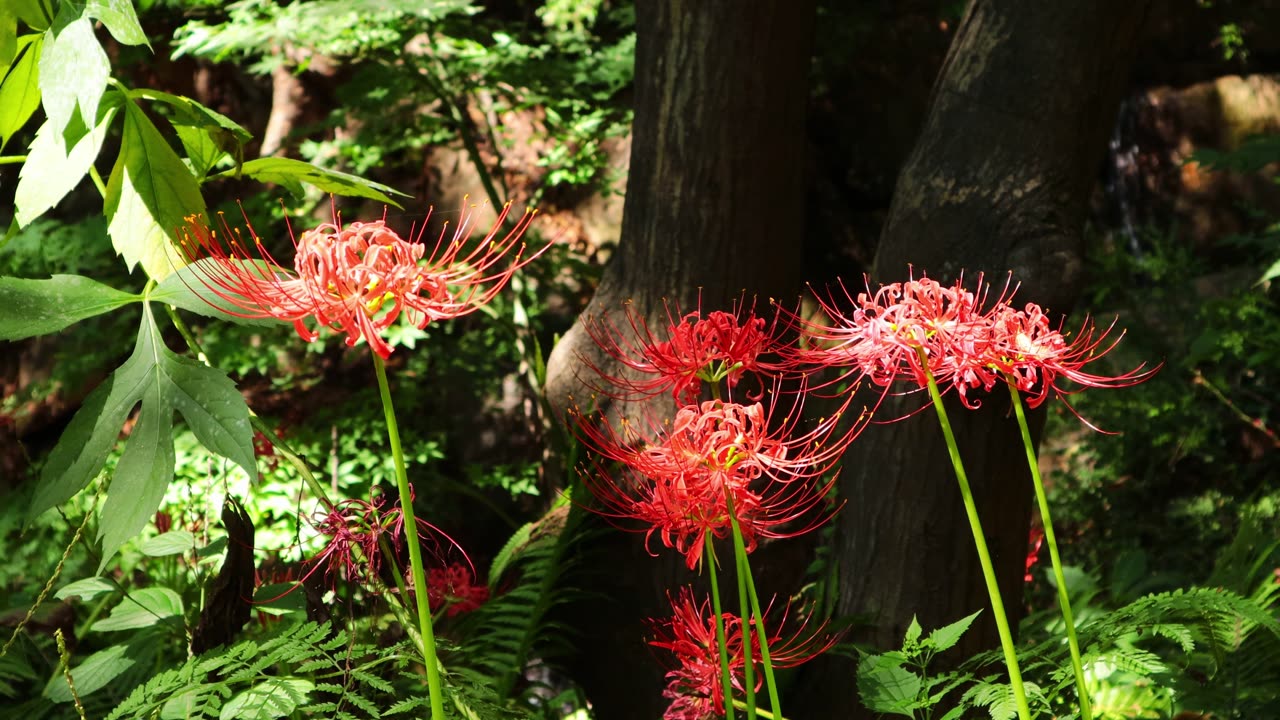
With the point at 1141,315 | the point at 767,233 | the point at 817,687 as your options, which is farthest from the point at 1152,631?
the point at 1141,315

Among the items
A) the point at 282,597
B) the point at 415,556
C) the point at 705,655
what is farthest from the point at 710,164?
the point at 415,556

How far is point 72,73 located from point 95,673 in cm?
92

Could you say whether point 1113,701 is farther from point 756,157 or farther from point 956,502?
point 756,157

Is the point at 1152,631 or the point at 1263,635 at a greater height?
the point at 1152,631

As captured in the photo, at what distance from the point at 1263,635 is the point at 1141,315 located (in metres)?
2.68

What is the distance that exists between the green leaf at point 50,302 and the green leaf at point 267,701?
424 millimetres

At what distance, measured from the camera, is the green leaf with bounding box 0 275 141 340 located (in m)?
1.07

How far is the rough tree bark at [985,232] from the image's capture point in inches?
73.4

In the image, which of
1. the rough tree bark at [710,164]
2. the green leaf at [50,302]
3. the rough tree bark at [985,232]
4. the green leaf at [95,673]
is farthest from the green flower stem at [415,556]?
the rough tree bark at [710,164]

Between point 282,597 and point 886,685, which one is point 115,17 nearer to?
point 282,597

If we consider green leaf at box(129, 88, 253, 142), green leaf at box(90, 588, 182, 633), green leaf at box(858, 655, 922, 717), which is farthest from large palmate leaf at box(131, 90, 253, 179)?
green leaf at box(858, 655, 922, 717)

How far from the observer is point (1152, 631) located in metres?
1.32

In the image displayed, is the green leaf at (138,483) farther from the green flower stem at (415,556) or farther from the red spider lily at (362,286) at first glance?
the green flower stem at (415,556)

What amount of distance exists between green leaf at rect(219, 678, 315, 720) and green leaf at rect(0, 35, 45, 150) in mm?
637
